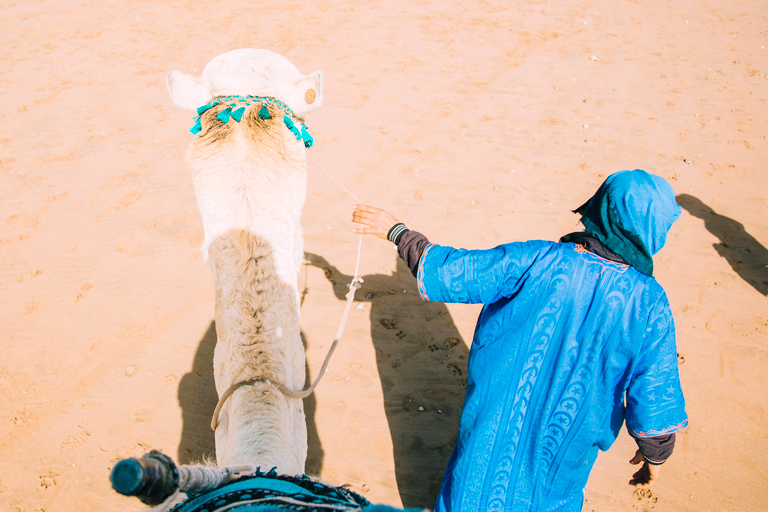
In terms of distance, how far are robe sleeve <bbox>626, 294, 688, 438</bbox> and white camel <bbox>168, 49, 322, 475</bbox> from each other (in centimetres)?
136

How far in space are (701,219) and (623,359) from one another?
493cm

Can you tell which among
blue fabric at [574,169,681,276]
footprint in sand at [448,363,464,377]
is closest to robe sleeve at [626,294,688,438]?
blue fabric at [574,169,681,276]

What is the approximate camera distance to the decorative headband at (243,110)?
6.12 ft

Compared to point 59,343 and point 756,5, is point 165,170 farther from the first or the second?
point 756,5

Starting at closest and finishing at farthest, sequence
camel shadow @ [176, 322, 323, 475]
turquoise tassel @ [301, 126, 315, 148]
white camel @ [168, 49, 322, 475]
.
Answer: white camel @ [168, 49, 322, 475] < turquoise tassel @ [301, 126, 315, 148] < camel shadow @ [176, 322, 323, 475]

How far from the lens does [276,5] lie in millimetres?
10117

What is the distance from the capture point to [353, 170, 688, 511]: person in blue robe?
5.18 feet

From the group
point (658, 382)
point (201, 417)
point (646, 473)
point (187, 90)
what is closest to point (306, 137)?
point (187, 90)

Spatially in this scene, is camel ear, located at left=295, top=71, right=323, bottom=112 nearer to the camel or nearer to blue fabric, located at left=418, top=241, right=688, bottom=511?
the camel

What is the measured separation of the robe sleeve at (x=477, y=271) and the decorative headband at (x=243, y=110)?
0.89 meters

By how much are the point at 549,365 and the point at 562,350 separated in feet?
0.30

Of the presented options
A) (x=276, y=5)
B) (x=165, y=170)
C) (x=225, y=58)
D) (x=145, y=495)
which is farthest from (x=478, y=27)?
(x=145, y=495)

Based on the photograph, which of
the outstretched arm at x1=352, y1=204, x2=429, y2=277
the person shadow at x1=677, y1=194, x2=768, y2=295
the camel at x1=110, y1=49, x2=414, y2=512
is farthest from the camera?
the person shadow at x1=677, y1=194, x2=768, y2=295

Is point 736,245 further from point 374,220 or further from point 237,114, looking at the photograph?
point 237,114
